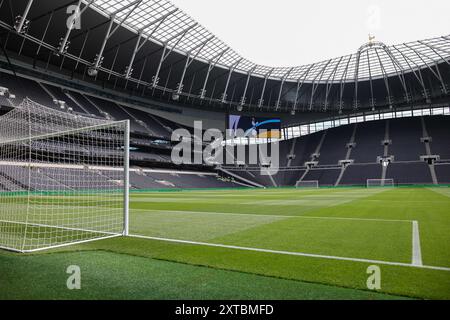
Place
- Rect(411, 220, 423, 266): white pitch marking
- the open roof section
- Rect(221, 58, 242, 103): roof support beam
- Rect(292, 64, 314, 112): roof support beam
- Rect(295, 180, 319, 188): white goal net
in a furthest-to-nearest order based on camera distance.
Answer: Rect(292, 64, 314, 112): roof support beam < Rect(295, 180, 319, 188): white goal net < Rect(221, 58, 242, 103): roof support beam < the open roof section < Rect(411, 220, 423, 266): white pitch marking

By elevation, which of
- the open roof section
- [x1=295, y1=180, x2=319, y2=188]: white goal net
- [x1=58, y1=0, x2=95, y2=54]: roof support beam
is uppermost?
the open roof section

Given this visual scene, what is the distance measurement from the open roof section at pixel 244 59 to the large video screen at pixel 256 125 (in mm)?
9201

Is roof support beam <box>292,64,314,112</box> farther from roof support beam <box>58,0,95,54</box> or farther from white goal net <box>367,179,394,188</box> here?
roof support beam <box>58,0,95,54</box>

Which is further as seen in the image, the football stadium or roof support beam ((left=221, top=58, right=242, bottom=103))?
roof support beam ((left=221, top=58, right=242, bottom=103))

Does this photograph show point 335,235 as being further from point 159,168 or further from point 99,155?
point 159,168

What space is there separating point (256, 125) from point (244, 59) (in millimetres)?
15677

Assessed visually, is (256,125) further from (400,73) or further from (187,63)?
(400,73)

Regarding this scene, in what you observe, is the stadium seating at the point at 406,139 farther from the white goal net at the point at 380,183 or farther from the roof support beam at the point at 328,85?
the roof support beam at the point at 328,85

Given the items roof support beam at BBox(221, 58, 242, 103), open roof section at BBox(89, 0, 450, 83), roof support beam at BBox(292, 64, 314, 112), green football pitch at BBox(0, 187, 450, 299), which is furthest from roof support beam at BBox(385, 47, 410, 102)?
green football pitch at BBox(0, 187, 450, 299)

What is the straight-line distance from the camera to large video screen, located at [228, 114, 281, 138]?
62.9 meters

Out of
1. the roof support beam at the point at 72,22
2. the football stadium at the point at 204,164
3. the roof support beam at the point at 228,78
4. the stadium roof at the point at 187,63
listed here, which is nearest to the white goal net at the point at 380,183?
the football stadium at the point at 204,164

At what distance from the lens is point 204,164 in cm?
6181

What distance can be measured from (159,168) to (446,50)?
1952 inches

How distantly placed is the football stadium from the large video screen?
0.43 meters
